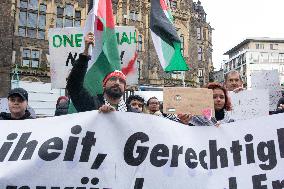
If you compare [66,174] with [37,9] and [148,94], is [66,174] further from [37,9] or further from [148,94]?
[37,9]

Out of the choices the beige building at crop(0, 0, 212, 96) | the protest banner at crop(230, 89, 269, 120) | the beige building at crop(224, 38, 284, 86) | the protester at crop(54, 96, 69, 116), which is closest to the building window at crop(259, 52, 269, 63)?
the beige building at crop(224, 38, 284, 86)

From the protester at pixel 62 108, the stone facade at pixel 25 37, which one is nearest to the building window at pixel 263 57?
the stone facade at pixel 25 37

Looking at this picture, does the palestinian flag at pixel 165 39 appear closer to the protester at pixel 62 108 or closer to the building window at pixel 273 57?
the protester at pixel 62 108

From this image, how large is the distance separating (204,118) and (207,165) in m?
0.47

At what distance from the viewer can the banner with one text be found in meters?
3.22

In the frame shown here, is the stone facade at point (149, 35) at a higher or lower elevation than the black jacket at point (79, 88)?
higher

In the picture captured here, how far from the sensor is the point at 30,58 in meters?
29.4

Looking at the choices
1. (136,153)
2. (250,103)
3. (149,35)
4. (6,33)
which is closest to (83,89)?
(136,153)

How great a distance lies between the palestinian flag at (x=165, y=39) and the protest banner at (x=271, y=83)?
1325 mm

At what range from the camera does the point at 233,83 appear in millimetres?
5484

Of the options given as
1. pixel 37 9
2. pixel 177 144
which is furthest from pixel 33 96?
pixel 177 144

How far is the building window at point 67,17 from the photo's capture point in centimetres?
3130

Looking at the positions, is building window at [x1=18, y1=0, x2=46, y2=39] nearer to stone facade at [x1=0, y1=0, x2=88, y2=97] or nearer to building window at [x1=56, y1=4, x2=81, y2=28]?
stone facade at [x1=0, y1=0, x2=88, y2=97]

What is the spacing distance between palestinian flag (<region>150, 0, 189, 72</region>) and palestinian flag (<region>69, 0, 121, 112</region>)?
1021 millimetres
